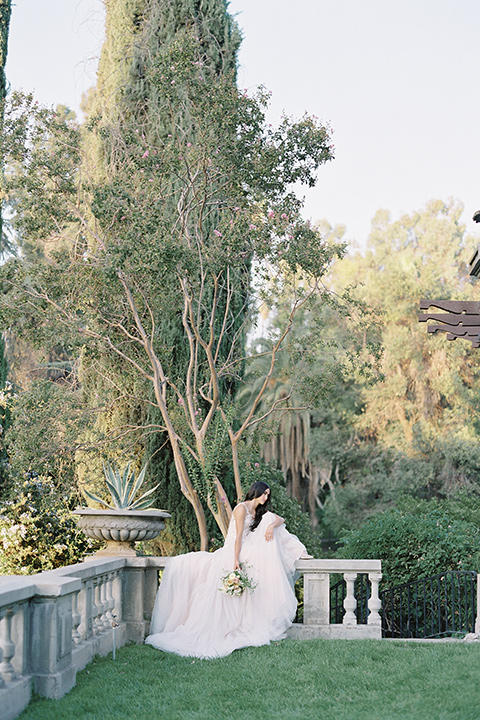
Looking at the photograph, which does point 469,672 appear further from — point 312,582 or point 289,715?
point 312,582

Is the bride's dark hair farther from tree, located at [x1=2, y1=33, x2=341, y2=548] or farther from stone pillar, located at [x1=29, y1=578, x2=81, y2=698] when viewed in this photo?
stone pillar, located at [x1=29, y1=578, x2=81, y2=698]

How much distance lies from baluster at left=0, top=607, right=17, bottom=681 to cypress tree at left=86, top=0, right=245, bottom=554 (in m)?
7.11


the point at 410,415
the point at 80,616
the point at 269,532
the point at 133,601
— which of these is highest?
the point at 410,415

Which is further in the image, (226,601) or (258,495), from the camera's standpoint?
(258,495)

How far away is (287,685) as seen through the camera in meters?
5.05

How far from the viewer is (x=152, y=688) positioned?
198 inches

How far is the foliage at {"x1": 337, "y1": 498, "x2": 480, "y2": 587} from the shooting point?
34.9ft

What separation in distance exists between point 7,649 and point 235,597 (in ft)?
9.06

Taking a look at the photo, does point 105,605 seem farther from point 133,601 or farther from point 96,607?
point 133,601

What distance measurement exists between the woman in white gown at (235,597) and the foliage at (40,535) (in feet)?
13.2

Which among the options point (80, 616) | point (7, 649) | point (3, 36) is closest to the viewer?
point (7, 649)

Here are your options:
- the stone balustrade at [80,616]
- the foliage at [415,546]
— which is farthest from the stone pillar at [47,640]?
the foliage at [415,546]

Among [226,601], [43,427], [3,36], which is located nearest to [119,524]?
[226,601]

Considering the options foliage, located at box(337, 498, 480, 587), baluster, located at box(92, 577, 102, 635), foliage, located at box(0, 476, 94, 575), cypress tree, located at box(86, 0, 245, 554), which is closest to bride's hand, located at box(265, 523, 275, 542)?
baluster, located at box(92, 577, 102, 635)
